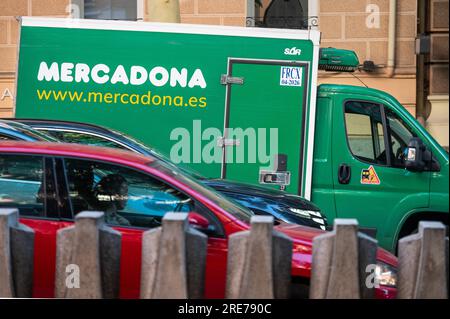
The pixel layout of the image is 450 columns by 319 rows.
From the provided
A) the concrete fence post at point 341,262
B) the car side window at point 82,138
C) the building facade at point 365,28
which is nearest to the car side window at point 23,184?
the concrete fence post at point 341,262

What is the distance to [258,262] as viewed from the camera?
4.02 meters

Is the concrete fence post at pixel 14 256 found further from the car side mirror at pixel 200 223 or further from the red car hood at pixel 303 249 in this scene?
the red car hood at pixel 303 249

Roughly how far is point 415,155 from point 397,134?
405mm

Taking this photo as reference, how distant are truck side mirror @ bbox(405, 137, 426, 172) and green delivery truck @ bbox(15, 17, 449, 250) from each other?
25 centimetres

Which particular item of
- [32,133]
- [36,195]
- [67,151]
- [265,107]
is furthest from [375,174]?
[36,195]

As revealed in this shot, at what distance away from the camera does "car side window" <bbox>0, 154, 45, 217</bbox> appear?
542 cm

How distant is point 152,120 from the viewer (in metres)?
9.44

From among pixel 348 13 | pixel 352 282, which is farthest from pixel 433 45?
pixel 352 282

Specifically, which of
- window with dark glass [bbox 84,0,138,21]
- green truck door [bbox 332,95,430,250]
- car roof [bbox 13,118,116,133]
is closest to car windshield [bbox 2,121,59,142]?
car roof [bbox 13,118,116,133]

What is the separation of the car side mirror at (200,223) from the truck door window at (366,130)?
4284 mm

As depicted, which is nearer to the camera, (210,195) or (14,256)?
(14,256)

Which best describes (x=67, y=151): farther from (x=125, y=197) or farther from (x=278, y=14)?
(x=278, y=14)

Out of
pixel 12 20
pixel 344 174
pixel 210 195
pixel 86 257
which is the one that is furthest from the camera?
pixel 12 20

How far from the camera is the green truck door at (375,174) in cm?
918
